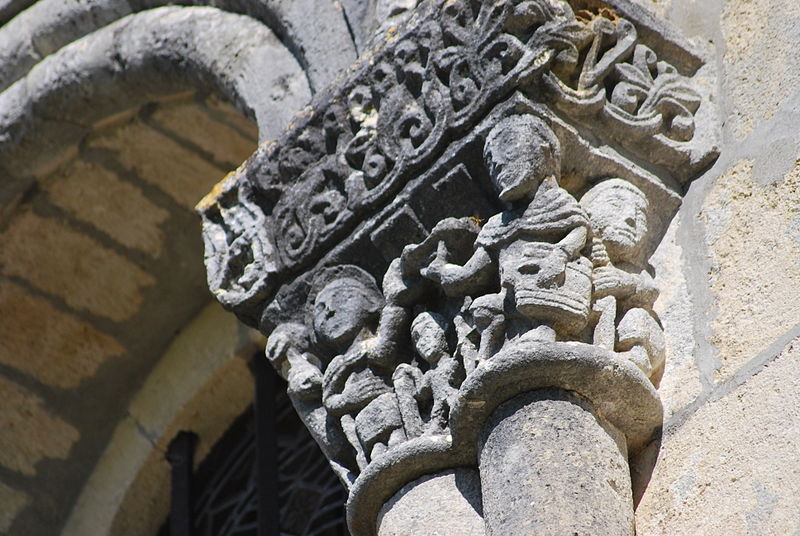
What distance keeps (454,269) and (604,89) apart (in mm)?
398

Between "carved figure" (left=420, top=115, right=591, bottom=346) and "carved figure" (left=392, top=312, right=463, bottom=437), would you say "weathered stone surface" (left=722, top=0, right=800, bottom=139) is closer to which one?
"carved figure" (left=420, top=115, right=591, bottom=346)

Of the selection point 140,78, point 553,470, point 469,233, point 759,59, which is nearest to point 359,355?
point 469,233

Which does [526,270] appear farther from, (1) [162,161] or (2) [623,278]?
(1) [162,161]

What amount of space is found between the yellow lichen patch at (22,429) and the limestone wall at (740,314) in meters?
2.34

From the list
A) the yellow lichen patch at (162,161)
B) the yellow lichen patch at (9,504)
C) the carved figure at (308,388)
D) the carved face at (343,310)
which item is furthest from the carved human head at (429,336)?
the yellow lichen patch at (9,504)

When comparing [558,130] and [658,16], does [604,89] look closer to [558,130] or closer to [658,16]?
[558,130]

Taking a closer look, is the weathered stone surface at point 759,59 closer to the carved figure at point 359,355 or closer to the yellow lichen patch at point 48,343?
the carved figure at point 359,355

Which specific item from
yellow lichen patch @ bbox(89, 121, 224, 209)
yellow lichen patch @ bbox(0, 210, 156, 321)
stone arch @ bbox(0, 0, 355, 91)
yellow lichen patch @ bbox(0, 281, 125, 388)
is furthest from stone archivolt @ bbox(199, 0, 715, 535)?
yellow lichen patch @ bbox(0, 281, 125, 388)

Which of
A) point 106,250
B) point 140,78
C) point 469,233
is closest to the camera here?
point 469,233

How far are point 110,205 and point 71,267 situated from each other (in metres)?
0.24

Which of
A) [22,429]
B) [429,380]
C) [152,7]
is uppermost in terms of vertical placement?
[429,380]

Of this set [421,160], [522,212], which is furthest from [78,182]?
[522,212]

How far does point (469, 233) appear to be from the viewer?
2062 mm

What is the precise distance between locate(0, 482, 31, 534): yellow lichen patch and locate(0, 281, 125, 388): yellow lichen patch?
33 centimetres
